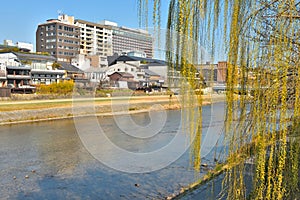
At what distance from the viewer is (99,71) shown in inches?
1292

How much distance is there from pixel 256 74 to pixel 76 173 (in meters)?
4.99

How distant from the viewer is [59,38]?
39.7 m

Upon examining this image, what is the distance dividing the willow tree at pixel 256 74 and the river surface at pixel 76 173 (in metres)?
0.67

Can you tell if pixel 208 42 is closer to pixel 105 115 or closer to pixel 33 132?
pixel 33 132

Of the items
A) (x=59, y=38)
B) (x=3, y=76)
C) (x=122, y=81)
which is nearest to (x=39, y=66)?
(x=3, y=76)

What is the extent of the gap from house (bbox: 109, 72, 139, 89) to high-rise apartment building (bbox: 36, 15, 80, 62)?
13.0 meters

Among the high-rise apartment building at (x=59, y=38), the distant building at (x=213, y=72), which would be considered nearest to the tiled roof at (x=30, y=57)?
the high-rise apartment building at (x=59, y=38)

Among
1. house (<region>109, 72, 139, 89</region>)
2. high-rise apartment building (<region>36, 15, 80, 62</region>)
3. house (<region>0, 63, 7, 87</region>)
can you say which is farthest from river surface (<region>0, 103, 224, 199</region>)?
high-rise apartment building (<region>36, 15, 80, 62</region>)

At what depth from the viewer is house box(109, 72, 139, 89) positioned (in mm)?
29041

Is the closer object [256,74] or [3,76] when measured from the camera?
[256,74]

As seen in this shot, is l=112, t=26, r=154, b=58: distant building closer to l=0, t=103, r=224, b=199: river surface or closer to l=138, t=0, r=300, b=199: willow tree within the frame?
l=138, t=0, r=300, b=199: willow tree

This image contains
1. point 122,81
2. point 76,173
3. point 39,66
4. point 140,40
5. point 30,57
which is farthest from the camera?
point 122,81

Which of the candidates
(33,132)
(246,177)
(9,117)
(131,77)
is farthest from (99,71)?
(246,177)

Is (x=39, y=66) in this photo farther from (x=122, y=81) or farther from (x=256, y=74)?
(x=256, y=74)
